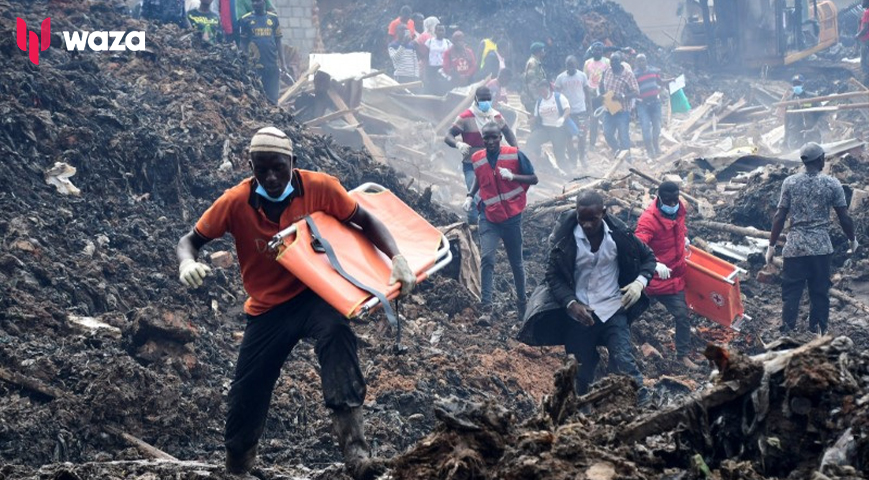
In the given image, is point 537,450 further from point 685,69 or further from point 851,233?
point 685,69

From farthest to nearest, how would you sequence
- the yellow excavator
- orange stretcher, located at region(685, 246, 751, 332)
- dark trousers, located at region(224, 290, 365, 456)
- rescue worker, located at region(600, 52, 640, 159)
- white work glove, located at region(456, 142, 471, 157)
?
the yellow excavator → rescue worker, located at region(600, 52, 640, 159) → white work glove, located at region(456, 142, 471, 157) → orange stretcher, located at region(685, 246, 751, 332) → dark trousers, located at region(224, 290, 365, 456)

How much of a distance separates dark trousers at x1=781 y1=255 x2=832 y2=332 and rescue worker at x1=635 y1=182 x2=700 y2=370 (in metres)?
1.35

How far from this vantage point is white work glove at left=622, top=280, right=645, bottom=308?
24.5 feet

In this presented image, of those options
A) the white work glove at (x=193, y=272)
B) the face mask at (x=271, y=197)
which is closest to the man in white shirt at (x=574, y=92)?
the face mask at (x=271, y=197)

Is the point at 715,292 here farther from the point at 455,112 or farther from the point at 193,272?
the point at 455,112

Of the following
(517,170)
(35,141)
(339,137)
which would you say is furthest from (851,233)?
(339,137)

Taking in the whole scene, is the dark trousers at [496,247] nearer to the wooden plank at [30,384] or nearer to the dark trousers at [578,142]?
the wooden plank at [30,384]

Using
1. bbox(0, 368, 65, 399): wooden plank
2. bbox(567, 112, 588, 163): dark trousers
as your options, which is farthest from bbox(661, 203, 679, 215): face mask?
bbox(567, 112, 588, 163): dark trousers

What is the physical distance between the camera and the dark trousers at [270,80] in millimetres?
17938

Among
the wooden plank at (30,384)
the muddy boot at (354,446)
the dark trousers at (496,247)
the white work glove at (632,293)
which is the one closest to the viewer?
the muddy boot at (354,446)

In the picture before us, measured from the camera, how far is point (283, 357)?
5562 millimetres

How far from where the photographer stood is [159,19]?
1755 centimetres

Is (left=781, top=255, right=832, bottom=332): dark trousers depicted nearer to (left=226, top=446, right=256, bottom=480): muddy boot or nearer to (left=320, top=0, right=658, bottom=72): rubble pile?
(left=226, top=446, right=256, bottom=480): muddy boot

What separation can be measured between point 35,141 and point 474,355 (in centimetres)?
577
